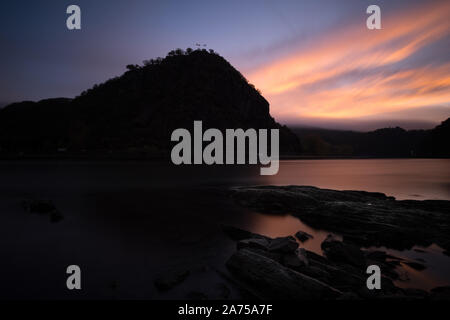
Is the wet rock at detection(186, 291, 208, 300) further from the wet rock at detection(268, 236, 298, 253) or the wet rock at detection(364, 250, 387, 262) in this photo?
the wet rock at detection(364, 250, 387, 262)

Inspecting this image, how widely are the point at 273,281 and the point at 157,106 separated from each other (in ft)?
548

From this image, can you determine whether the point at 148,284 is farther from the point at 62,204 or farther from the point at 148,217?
the point at 62,204

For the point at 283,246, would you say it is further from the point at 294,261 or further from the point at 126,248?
the point at 126,248

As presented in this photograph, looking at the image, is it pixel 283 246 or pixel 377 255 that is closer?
pixel 283 246

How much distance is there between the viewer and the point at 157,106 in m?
161

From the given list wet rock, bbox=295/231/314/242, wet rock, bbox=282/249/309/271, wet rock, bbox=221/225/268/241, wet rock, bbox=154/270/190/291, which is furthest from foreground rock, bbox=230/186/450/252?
wet rock, bbox=154/270/190/291

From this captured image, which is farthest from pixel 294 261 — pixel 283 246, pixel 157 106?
pixel 157 106

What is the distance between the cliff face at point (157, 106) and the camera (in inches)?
5586

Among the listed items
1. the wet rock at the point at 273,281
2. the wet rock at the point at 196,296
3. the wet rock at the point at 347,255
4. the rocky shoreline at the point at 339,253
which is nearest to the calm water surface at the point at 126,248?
the wet rock at the point at 196,296

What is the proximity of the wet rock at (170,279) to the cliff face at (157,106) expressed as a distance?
120 meters

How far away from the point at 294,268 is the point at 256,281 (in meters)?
1.26

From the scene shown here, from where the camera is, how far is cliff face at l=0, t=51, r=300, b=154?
142m

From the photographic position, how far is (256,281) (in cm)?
670

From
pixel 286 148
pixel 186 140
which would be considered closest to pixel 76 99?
pixel 186 140
